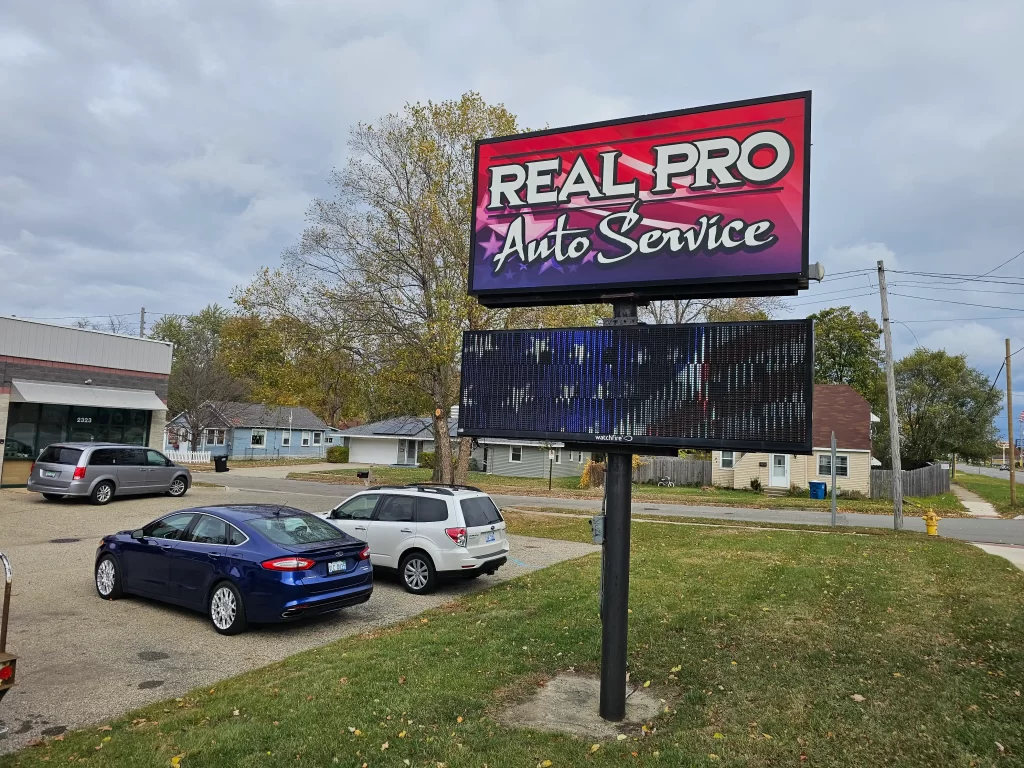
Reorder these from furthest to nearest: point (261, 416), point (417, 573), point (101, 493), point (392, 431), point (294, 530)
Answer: point (261, 416) → point (392, 431) → point (101, 493) → point (417, 573) → point (294, 530)

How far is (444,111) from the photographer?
19.4 meters

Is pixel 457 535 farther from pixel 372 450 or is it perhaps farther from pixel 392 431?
pixel 372 450

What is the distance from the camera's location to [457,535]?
35.8 ft

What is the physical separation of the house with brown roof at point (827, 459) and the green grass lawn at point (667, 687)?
25790mm

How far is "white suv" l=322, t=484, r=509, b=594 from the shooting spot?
10953 millimetres

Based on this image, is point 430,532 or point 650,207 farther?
point 430,532

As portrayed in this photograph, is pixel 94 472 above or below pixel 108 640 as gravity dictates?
above

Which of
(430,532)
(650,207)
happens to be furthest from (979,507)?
(650,207)

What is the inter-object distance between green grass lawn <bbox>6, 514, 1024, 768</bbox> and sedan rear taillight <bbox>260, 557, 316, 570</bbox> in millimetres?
998

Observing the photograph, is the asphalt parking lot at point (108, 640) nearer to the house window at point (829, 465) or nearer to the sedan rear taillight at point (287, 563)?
the sedan rear taillight at point (287, 563)

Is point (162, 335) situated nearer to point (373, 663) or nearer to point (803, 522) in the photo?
point (803, 522)

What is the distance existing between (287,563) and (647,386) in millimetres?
4933

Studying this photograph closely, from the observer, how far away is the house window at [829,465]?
1422 inches

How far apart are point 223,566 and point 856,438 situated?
3503cm
